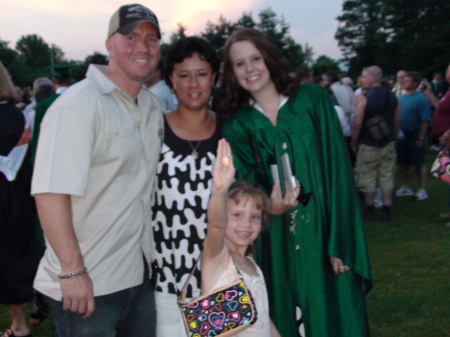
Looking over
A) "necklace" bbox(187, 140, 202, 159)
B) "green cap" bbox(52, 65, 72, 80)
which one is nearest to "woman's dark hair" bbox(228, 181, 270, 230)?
"necklace" bbox(187, 140, 202, 159)

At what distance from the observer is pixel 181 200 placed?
9.07 ft

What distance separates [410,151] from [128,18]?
7.60m

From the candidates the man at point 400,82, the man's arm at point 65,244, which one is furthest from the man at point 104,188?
the man at point 400,82

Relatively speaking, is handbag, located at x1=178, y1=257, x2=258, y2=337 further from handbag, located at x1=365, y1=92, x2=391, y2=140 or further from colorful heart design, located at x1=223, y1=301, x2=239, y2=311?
handbag, located at x1=365, y1=92, x2=391, y2=140

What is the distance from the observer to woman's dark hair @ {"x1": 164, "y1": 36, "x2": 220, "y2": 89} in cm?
296

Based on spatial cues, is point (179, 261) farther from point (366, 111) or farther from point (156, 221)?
point (366, 111)

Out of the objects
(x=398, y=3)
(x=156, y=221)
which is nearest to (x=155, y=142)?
(x=156, y=221)

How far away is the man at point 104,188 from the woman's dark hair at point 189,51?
0.25m

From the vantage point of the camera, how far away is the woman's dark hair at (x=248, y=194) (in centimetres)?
281

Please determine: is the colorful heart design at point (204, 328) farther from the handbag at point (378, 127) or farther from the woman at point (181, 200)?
the handbag at point (378, 127)

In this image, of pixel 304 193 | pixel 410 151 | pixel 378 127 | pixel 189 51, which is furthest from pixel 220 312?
pixel 410 151

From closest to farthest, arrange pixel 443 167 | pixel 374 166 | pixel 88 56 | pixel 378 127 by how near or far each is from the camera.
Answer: pixel 443 167, pixel 378 127, pixel 374 166, pixel 88 56

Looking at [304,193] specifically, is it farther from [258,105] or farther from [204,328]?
[204,328]

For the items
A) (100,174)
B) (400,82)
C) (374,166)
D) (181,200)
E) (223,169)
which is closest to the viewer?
(223,169)
